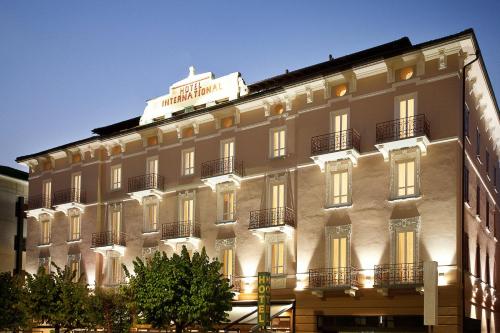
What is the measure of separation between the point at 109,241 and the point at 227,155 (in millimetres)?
10431

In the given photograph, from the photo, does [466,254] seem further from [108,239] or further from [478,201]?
[108,239]

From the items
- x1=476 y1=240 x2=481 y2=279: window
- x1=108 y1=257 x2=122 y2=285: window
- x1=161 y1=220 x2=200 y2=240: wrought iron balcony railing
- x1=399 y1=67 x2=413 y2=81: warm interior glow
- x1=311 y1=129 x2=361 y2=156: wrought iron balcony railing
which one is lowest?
x1=108 y1=257 x2=122 y2=285: window

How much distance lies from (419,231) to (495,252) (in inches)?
424

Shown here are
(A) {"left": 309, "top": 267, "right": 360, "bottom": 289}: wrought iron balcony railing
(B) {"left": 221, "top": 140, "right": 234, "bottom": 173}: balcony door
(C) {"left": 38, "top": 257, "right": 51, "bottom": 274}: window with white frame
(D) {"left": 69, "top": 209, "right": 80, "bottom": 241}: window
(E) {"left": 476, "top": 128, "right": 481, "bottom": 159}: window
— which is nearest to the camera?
(A) {"left": 309, "top": 267, "right": 360, "bottom": 289}: wrought iron balcony railing

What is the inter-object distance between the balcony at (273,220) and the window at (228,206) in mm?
2133

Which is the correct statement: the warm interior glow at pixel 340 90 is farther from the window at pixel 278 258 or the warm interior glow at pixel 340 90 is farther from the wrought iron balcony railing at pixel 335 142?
the window at pixel 278 258

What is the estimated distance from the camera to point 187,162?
44.4 m

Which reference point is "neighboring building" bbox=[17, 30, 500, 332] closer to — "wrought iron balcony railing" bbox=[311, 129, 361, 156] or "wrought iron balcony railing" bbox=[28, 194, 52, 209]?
"wrought iron balcony railing" bbox=[311, 129, 361, 156]

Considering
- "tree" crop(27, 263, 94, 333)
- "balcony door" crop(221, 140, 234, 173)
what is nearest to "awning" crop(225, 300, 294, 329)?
"balcony door" crop(221, 140, 234, 173)

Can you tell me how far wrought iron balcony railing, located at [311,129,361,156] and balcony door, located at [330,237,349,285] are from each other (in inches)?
172

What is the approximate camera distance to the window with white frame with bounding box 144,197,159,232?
1780 inches

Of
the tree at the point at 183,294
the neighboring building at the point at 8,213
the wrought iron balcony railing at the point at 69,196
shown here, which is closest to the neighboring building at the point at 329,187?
the wrought iron balcony railing at the point at 69,196

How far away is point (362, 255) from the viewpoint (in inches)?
1368

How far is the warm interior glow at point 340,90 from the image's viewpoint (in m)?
36.8
